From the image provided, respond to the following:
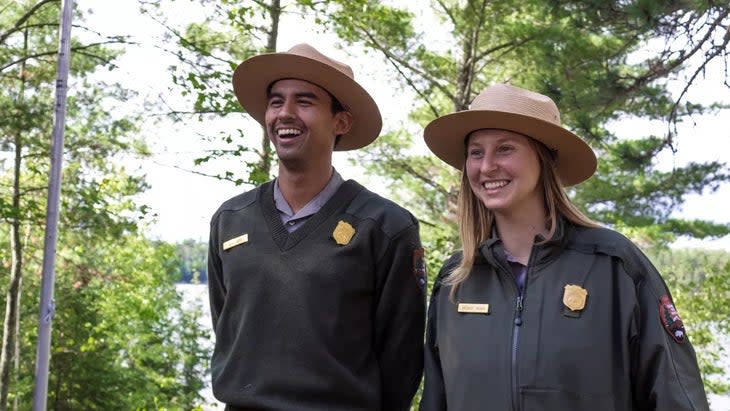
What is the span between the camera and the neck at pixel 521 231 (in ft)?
7.39

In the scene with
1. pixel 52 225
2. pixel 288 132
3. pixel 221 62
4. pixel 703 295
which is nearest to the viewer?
pixel 288 132

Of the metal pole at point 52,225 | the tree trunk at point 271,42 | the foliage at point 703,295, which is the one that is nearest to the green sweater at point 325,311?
the metal pole at point 52,225

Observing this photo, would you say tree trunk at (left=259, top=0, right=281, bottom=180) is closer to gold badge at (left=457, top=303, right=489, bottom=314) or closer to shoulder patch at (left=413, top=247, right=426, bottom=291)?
shoulder patch at (left=413, top=247, right=426, bottom=291)

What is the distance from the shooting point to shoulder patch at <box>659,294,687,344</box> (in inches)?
80.6

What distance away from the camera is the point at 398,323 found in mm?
2535

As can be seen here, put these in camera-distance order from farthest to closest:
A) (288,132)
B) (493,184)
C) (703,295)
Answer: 1. (703,295)
2. (288,132)
3. (493,184)

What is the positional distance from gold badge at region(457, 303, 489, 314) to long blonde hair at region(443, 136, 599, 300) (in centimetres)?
6

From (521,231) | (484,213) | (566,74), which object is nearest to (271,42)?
(566,74)

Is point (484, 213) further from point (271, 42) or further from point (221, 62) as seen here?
point (271, 42)

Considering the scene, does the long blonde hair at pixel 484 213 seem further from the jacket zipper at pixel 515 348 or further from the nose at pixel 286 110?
the nose at pixel 286 110

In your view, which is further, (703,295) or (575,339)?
(703,295)

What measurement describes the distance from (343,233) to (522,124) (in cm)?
61

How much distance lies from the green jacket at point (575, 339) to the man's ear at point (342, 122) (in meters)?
0.74

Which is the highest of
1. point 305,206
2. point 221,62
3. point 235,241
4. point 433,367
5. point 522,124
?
point 221,62
